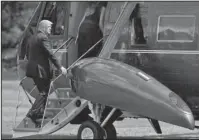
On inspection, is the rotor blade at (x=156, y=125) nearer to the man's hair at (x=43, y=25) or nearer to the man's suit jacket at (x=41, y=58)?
the man's suit jacket at (x=41, y=58)

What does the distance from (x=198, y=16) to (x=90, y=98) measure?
1.68m

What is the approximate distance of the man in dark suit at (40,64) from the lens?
827 centimetres

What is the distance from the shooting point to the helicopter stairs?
8.22 metres

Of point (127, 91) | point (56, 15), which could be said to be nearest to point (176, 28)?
point (127, 91)

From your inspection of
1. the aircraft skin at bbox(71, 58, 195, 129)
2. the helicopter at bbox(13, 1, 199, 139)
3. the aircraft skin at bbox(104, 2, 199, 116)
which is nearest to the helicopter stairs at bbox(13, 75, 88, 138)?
the helicopter at bbox(13, 1, 199, 139)

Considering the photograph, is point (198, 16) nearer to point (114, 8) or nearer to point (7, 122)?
point (114, 8)

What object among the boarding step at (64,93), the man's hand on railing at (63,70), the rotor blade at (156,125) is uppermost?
the man's hand on railing at (63,70)

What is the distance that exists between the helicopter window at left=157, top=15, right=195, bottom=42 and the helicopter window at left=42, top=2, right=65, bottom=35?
133cm

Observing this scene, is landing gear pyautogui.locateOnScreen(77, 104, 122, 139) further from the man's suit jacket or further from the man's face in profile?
the man's face in profile

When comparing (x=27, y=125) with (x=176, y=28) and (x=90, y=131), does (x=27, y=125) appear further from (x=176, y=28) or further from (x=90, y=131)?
(x=176, y=28)

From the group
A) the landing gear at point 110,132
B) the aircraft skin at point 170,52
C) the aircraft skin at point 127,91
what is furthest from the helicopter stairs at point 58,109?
the aircraft skin at point 170,52

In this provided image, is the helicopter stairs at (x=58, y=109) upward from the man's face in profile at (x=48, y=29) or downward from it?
downward

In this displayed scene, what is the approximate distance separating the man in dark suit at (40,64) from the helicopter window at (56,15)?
73mm

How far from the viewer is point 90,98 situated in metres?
8.04
